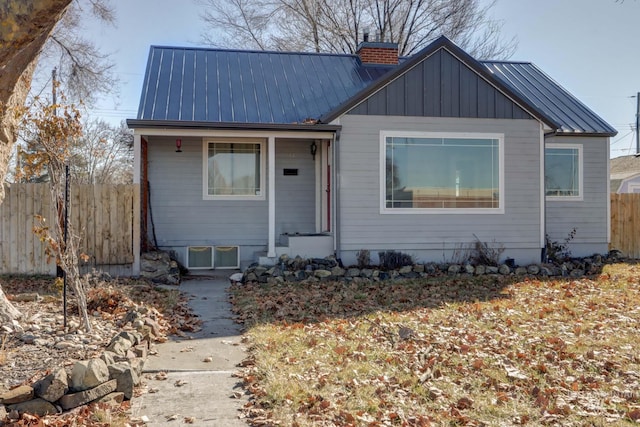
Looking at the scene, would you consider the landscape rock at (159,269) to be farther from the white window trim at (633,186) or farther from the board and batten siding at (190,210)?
the white window trim at (633,186)

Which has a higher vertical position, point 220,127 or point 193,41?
point 193,41

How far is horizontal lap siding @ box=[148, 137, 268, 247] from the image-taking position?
11.4 metres

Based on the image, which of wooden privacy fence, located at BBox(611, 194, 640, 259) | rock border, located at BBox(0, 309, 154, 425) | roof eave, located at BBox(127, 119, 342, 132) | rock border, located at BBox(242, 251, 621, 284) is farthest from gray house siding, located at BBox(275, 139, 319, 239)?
rock border, located at BBox(0, 309, 154, 425)

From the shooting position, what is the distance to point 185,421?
3738mm

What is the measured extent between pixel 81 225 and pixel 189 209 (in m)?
2.28

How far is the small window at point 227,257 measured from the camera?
1169 cm

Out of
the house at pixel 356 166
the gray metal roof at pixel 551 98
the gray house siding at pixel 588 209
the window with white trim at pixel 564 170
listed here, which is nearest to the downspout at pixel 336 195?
the house at pixel 356 166

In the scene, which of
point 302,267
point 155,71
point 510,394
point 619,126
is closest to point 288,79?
point 155,71

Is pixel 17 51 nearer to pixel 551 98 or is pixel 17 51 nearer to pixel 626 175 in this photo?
pixel 551 98

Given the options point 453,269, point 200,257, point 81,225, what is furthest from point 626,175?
point 81,225

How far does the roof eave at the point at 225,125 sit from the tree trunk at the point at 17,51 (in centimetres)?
384

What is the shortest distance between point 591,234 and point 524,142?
301 centimetres

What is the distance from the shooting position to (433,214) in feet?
36.0

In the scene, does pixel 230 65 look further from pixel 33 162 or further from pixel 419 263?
pixel 33 162
